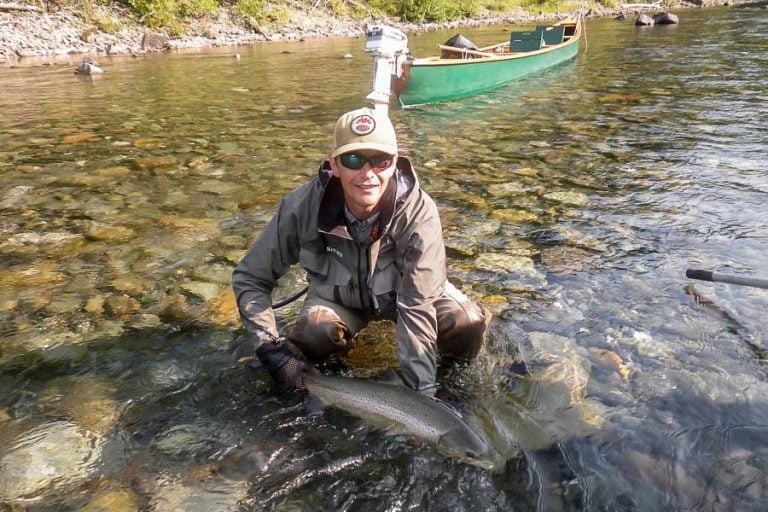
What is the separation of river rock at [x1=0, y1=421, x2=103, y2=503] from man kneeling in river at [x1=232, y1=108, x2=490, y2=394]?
4.07 ft

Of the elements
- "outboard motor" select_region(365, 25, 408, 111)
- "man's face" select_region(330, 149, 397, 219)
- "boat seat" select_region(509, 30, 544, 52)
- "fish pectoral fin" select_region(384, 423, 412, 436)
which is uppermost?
"boat seat" select_region(509, 30, 544, 52)

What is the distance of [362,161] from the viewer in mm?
3494

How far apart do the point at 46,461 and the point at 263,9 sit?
131ft

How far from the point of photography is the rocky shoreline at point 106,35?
1080 inches

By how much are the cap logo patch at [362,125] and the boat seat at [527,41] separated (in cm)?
1974

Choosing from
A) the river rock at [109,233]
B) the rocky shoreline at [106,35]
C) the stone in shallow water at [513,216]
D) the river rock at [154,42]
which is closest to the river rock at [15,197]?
the river rock at [109,233]

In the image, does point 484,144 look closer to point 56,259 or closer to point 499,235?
point 499,235

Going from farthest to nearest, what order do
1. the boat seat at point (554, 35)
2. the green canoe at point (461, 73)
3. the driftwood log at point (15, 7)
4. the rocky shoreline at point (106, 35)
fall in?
the driftwood log at point (15, 7) < the rocky shoreline at point (106, 35) < the boat seat at point (554, 35) < the green canoe at point (461, 73)

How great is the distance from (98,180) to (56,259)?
10.6 ft

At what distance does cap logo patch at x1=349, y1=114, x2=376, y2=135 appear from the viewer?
341 centimetres

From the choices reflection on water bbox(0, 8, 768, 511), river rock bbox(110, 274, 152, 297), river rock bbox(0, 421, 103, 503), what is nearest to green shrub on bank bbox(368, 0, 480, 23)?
reflection on water bbox(0, 8, 768, 511)

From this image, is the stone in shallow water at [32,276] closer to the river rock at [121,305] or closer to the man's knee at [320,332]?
the river rock at [121,305]

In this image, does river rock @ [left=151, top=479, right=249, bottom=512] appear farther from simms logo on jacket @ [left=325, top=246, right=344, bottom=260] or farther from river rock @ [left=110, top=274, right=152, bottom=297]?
river rock @ [left=110, top=274, right=152, bottom=297]

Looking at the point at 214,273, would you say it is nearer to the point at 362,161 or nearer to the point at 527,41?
the point at 362,161
